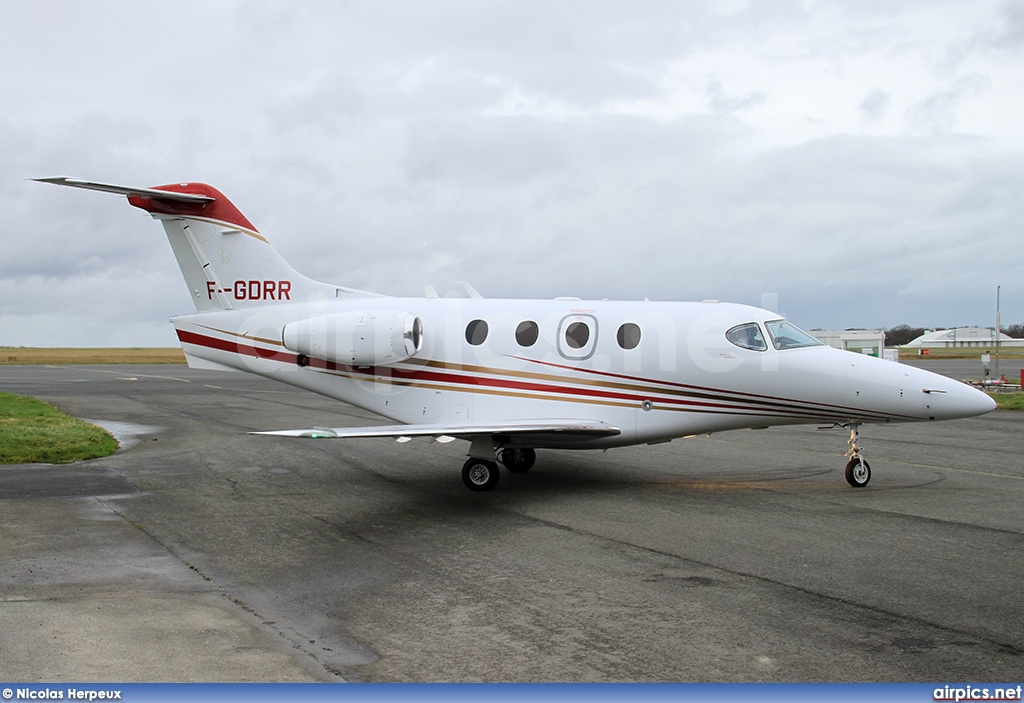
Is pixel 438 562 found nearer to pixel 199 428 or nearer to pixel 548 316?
pixel 548 316

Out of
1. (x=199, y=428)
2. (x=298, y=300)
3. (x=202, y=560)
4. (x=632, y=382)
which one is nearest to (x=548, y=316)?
(x=632, y=382)

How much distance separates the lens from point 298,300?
1465cm

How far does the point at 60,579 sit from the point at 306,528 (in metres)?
2.90

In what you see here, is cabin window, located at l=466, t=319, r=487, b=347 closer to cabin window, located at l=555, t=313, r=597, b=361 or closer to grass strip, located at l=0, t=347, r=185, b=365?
cabin window, located at l=555, t=313, r=597, b=361

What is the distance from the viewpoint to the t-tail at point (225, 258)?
567 inches

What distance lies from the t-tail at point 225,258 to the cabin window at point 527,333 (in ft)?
11.1

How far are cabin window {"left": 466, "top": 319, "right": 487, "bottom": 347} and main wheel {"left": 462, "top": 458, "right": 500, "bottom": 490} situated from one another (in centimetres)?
197

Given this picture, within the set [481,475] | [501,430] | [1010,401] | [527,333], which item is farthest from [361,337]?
[1010,401]

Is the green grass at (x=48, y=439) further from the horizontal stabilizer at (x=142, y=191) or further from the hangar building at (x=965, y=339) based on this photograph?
the hangar building at (x=965, y=339)

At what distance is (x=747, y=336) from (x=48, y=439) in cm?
1465

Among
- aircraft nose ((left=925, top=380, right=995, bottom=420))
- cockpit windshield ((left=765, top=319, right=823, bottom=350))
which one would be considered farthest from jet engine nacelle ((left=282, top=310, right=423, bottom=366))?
aircraft nose ((left=925, top=380, right=995, bottom=420))

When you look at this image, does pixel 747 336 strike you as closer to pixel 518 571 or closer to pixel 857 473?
pixel 857 473

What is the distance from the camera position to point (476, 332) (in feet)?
43.1

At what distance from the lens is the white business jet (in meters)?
11.9
